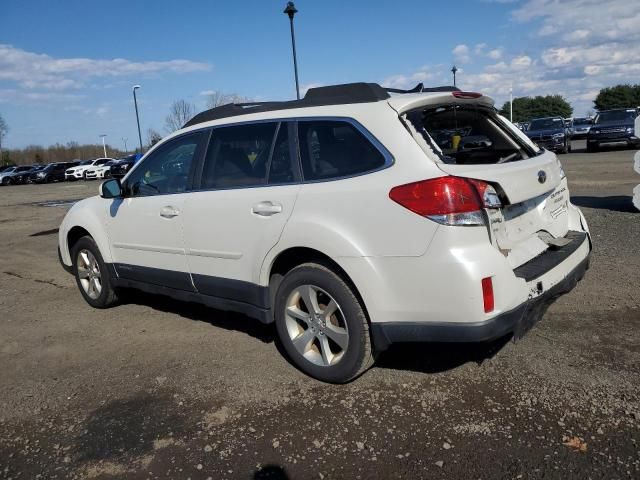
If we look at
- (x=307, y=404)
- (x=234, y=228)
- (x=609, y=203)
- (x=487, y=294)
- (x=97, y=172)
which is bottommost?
(x=307, y=404)

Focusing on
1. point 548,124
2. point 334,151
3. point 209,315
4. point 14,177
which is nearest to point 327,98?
point 334,151

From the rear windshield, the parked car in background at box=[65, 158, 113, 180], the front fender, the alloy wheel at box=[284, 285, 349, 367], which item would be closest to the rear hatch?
the rear windshield

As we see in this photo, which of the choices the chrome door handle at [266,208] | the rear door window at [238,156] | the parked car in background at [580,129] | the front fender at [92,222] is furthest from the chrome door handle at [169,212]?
the parked car in background at [580,129]

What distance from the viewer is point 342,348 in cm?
349

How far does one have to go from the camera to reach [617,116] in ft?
81.5

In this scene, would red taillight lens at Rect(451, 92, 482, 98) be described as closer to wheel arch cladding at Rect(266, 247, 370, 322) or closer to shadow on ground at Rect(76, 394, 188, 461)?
wheel arch cladding at Rect(266, 247, 370, 322)

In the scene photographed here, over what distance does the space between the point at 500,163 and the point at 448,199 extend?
0.72 metres

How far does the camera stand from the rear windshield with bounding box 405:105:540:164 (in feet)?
11.1

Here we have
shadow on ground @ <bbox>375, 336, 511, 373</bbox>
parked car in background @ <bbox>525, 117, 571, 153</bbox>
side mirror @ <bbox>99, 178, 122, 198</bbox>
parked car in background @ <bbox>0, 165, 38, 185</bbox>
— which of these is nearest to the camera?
shadow on ground @ <bbox>375, 336, 511, 373</bbox>

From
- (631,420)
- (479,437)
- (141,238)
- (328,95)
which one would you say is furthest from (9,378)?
(631,420)

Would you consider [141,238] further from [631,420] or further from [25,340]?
[631,420]

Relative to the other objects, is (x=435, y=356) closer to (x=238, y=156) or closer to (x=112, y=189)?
(x=238, y=156)

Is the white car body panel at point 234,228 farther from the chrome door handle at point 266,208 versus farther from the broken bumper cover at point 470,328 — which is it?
the broken bumper cover at point 470,328

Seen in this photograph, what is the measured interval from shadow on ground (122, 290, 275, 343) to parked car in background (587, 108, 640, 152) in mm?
23225
